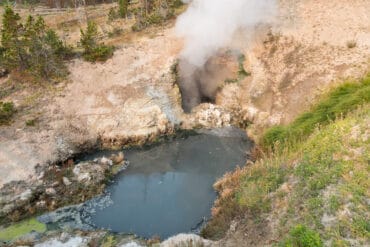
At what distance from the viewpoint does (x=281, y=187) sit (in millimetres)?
15352

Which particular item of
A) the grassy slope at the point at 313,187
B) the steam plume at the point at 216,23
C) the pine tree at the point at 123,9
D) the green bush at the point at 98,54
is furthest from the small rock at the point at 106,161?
the pine tree at the point at 123,9

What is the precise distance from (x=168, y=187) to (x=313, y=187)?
840 centimetres

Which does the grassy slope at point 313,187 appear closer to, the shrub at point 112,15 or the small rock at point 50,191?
the small rock at point 50,191

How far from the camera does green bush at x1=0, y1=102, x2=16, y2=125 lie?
23.4 meters

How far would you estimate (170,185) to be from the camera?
20734mm

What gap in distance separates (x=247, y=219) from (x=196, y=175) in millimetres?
6755

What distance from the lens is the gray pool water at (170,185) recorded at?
18.0 meters

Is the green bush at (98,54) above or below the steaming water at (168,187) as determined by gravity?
above

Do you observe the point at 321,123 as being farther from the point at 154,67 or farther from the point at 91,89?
A: the point at 91,89

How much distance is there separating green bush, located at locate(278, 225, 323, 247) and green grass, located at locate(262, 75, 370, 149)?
722cm

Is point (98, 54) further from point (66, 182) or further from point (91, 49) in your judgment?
point (66, 182)

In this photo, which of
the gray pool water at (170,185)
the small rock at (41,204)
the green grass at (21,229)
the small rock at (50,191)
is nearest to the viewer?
the green grass at (21,229)

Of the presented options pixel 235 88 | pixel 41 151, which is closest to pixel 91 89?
pixel 41 151

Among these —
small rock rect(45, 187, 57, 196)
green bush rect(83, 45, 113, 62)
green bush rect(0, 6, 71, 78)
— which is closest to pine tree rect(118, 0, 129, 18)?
green bush rect(83, 45, 113, 62)
